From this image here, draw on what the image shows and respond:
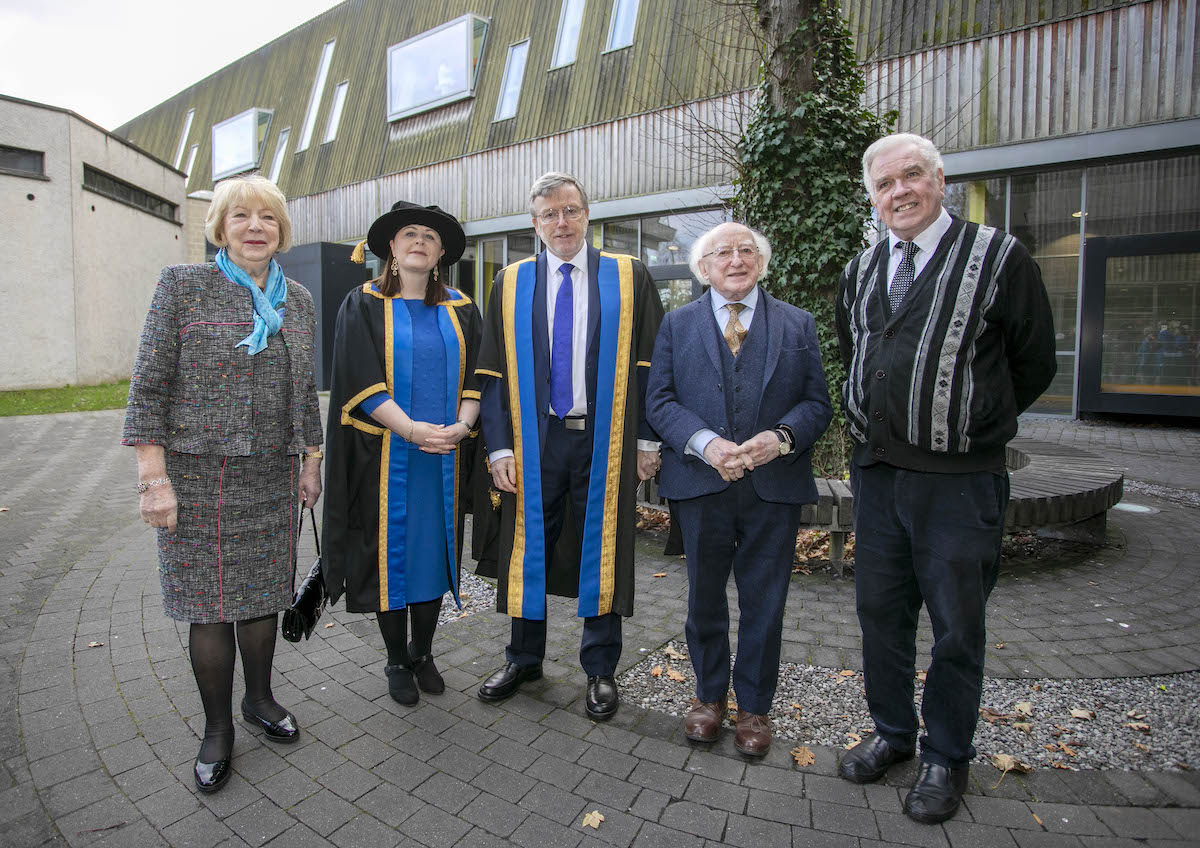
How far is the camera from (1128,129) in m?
9.44

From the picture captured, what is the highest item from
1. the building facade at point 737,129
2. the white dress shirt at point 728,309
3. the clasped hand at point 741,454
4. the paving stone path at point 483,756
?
the building facade at point 737,129

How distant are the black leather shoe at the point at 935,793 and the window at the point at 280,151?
24031 mm

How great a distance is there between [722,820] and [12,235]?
1898cm

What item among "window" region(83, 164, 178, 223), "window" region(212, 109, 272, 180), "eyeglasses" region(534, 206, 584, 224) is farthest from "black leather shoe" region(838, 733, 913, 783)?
"window" region(212, 109, 272, 180)

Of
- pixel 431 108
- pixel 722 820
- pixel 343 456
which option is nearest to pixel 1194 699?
pixel 722 820

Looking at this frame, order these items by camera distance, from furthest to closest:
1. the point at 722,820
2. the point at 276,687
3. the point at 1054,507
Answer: the point at 1054,507
the point at 276,687
the point at 722,820

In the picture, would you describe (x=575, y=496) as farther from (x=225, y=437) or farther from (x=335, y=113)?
(x=335, y=113)

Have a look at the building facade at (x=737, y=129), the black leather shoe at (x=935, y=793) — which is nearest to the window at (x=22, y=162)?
the building facade at (x=737, y=129)

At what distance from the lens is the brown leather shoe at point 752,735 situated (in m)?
2.62

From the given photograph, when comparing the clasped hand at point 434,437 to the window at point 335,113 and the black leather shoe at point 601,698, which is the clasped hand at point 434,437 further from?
the window at point 335,113

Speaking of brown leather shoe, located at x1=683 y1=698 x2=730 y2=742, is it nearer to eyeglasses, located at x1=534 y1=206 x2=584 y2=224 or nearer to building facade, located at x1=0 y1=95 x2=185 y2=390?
eyeglasses, located at x1=534 y1=206 x2=584 y2=224

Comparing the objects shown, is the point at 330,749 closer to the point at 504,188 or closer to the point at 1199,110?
the point at 1199,110

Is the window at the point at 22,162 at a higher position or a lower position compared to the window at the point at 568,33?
lower

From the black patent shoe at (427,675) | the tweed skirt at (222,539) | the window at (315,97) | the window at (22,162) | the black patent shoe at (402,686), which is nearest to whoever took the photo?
the tweed skirt at (222,539)
